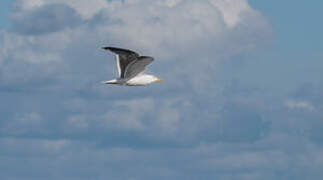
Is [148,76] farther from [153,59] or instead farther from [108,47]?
[108,47]

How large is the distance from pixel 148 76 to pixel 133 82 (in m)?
2.29

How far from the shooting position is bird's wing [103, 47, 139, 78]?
7912cm

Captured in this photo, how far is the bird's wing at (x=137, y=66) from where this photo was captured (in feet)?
270

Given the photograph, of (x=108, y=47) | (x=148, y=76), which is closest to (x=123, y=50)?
(x=108, y=47)

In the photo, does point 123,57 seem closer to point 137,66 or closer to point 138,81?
point 137,66

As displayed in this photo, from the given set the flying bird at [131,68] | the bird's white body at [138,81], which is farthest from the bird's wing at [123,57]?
the bird's white body at [138,81]

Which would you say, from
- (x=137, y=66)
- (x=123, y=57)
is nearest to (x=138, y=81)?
(x=137, y=66)

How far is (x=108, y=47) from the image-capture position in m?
76.1

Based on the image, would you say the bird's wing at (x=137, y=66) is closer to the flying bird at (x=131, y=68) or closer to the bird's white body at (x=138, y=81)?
the flying bird at (x=131, y=68)

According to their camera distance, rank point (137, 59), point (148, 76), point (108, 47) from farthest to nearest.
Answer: point (148, 76) < point (137, 59) < point (108, 47)

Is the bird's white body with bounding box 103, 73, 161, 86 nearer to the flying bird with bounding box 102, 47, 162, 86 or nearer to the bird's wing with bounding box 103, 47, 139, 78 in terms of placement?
the flying bird with bounding box 102, 47, 162, 86

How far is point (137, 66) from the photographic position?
84375 mm

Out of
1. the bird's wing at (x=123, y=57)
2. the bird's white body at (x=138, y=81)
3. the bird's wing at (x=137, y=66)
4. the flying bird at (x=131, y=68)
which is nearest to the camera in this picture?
the bird's wing at (x=123, y=57)

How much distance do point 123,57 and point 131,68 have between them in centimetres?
258
